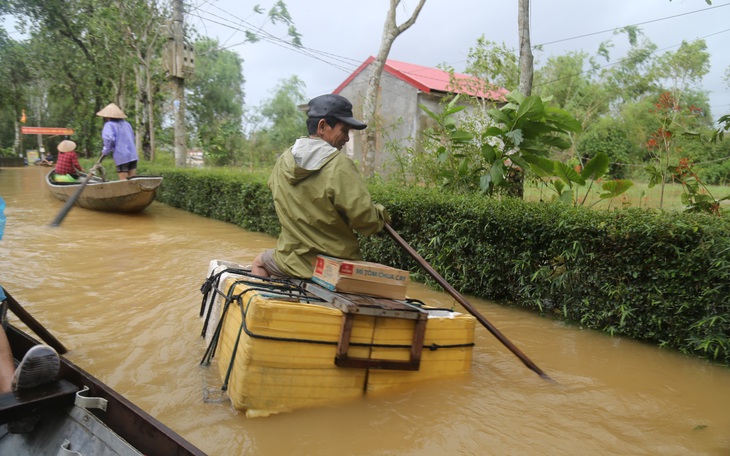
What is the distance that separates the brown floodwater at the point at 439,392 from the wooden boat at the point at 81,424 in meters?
1.00

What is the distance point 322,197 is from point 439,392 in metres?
1.60

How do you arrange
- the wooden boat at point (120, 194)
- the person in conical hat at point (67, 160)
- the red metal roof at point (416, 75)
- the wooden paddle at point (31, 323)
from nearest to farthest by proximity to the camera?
the wooden paddle at point (31, 323), the wooden boat at point (120, 194), the person in conical hat at point (67, 160), the red metal roof at point (416, 75)

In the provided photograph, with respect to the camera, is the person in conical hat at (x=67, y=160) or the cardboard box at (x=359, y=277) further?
the person in conical hat at (x=67, y=160)

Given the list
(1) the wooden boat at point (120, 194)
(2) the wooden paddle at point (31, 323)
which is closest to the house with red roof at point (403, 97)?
(1) the wooden boat at point (120, 194)

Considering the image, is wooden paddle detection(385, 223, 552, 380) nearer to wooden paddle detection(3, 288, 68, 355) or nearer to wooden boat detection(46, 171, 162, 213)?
wooden paddle detection(3, 288, 68, 355)

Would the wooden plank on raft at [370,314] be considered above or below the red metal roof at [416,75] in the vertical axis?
below

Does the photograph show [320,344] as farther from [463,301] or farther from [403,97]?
[403,97]

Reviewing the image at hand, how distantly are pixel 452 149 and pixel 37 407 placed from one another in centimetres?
638

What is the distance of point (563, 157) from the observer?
57.3 feet

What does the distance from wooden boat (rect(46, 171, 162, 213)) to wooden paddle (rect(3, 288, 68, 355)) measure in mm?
7548

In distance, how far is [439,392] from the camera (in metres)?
3.58

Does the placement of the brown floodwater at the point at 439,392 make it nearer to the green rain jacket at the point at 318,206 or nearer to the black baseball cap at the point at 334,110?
the green rain jacket at the point at 318,206

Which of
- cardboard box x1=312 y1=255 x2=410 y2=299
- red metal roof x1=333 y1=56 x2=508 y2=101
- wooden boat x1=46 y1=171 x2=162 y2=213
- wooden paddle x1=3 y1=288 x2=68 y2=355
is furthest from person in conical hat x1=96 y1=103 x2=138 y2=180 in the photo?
red metal roof x1=333 y1=56 x2=508 y2=101

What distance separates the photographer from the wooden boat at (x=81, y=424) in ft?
5.89
